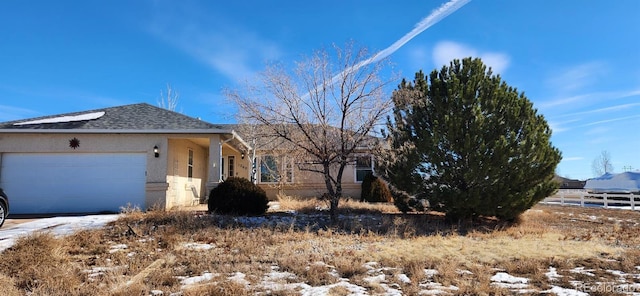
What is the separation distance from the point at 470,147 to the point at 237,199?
635 centimetres

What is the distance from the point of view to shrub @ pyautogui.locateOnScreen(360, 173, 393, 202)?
16.8 meters

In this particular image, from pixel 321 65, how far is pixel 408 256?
18.1 feet

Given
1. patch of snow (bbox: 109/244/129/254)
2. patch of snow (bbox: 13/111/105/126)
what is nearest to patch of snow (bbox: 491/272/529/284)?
Answer: patch of snow (bbox: 109/244/129/254)

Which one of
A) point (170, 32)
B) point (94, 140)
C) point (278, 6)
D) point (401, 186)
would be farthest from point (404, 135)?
point (94, 140)

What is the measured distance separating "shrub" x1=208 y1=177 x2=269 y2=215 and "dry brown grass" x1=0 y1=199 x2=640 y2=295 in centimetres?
59

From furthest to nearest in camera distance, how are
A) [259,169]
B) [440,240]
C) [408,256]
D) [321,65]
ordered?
[259,169]
[321,65]
[440,240]
[408,256]

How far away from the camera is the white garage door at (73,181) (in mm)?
12227

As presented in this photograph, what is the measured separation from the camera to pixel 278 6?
36.2 feet

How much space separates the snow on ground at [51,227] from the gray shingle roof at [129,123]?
3.39m

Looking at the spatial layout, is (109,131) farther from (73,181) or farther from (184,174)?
(184,174)

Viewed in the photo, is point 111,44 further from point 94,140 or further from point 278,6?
point 278,6

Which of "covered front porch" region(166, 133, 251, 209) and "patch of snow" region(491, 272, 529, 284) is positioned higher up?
"covered front porch" region(166, 133, 251, 209)

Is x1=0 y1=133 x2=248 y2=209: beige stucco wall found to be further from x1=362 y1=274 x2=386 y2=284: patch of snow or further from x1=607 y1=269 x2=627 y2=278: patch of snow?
x1=607 y1=269 x2=627 y2=278: patch of snow

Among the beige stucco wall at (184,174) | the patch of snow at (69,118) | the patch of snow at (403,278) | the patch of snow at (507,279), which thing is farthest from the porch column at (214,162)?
the patch of snow at (507,279)
